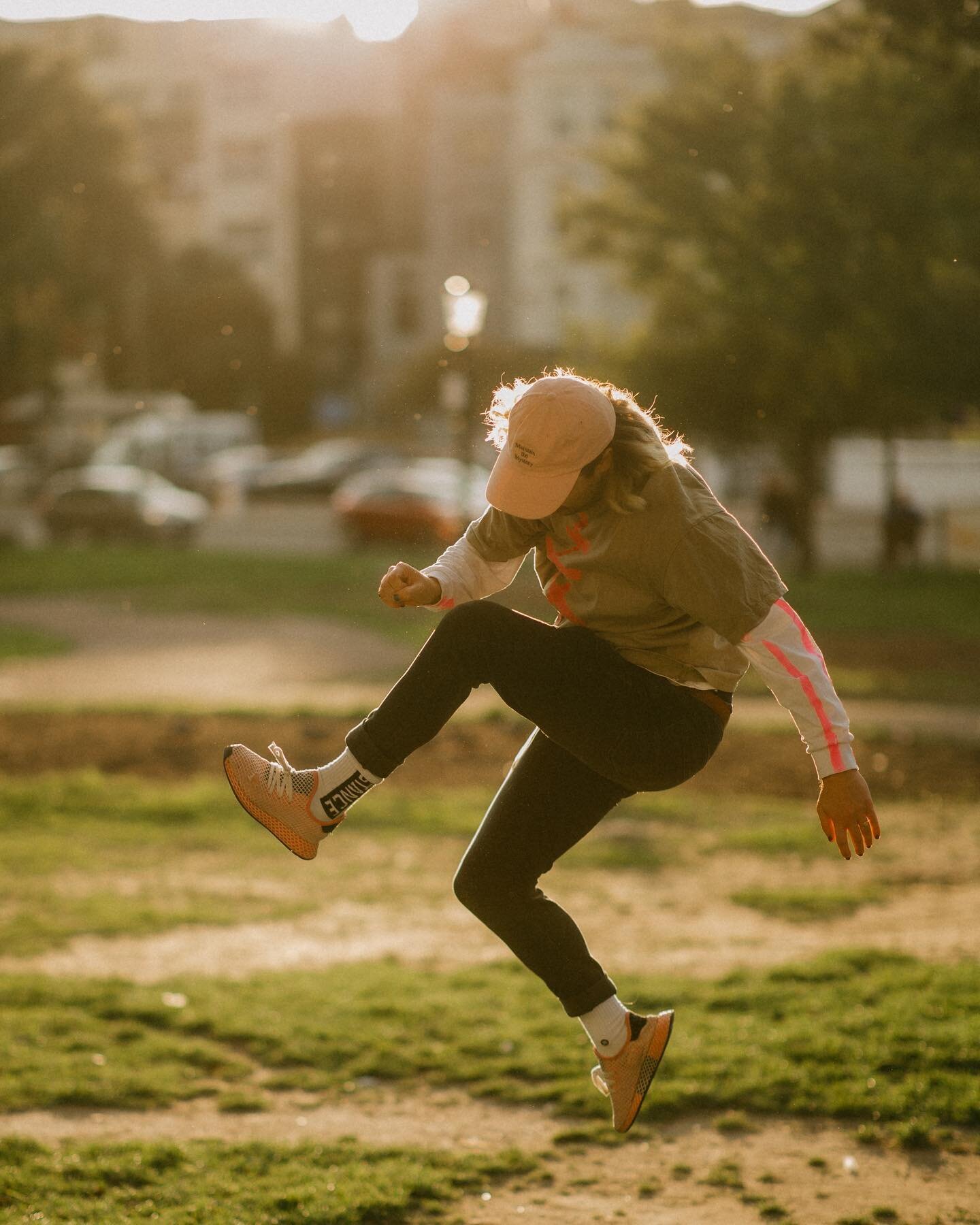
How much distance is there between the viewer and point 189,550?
30.3m

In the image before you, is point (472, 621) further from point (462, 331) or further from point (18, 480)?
point (18, 480)

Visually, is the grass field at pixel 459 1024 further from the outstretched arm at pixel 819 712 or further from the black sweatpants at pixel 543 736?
the outstretched arm at pixel 819 712

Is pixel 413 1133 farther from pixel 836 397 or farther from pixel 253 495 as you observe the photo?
pixel 253 495

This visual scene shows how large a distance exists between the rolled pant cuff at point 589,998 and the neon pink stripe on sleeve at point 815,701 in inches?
33.2

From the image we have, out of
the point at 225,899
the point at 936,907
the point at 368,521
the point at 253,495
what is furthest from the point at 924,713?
the point at 253,495

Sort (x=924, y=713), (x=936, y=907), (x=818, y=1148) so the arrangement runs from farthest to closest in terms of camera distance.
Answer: (x=924, y=713)
(x=936, y=907)
(x=818, y=1148)

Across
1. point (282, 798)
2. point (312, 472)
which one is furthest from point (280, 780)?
point (312, 472)

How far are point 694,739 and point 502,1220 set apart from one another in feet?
4.91

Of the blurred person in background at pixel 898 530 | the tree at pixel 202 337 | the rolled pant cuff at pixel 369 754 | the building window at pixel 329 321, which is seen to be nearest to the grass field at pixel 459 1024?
the rolled pant cuff at pixel 369 754

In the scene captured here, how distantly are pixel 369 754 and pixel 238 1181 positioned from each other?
1.58 m

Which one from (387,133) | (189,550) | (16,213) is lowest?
(189,550)

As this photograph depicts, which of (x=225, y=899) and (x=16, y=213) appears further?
(x=16, y=213)

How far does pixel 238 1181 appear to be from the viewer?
439 centimetres

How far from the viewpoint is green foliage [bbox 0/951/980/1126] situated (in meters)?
5.15
